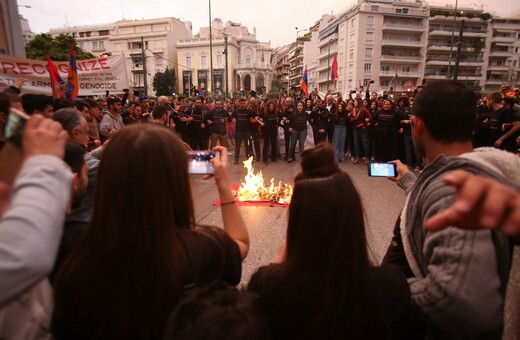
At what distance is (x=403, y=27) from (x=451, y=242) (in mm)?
60687

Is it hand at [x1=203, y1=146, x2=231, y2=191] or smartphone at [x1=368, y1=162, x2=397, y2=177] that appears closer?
hand at [x1=203, y1=146, x2=231, y2=191]

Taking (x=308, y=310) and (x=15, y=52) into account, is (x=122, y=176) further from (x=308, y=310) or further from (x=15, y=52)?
(x=15, y=52)

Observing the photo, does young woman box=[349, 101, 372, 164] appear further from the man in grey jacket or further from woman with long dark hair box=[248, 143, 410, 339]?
woman with long dark hair box=[248, 143, 410, 339]

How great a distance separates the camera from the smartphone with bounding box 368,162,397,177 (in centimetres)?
238

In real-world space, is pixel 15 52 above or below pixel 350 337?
above

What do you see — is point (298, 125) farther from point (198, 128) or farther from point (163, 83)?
point (163, 83)

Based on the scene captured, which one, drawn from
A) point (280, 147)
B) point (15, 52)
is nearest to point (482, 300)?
point (15, 52)

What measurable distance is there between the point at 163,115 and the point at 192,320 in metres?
5.34

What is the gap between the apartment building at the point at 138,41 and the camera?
7562 cm

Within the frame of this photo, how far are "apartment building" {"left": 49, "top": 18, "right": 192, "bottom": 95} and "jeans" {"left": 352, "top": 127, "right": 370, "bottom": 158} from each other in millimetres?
73200

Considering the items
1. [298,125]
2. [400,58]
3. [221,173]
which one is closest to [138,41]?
[400,58]

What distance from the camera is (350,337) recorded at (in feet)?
4.05

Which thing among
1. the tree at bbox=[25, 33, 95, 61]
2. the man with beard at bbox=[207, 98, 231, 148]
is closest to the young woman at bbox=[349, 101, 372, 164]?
the man with beard at bbox=[207, 98, 231, 148]

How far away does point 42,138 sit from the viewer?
1.00 metres
